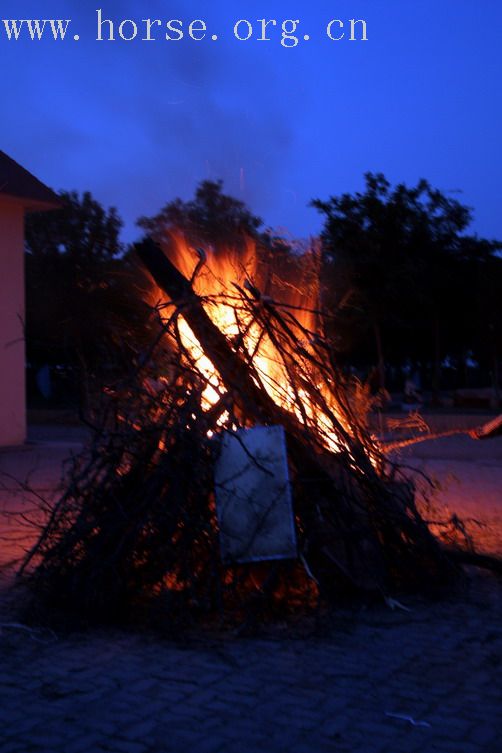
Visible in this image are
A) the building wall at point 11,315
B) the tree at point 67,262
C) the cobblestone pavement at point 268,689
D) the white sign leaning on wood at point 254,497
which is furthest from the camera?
the tree at point 67,262

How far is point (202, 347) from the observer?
6406mm

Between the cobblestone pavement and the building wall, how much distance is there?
1200cm

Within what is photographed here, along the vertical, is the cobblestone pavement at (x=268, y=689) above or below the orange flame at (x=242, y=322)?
below

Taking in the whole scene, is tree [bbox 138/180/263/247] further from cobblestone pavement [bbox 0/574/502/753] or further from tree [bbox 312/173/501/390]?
tree [bbox 312/173/501/390]

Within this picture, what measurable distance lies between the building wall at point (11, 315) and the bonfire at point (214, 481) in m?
10.6

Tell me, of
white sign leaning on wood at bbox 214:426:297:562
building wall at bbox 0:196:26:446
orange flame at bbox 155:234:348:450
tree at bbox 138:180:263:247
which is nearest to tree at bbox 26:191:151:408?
building wall at bbox 0:196:26:446

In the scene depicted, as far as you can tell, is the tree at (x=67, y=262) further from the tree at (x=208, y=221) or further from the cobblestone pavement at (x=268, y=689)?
the cobblestone pavement at (x=268, y=689)

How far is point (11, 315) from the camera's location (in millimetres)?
17203

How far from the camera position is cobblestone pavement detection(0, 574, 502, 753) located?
413 centimetres

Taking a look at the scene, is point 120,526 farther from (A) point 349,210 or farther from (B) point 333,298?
(A) point 349,210

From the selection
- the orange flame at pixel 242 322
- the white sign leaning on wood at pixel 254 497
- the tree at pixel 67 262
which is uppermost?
the tree at pixel 67 262

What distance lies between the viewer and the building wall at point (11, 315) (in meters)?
17.0

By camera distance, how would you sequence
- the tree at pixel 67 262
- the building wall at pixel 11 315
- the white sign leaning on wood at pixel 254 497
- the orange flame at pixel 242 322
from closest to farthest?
the white sign leaning on wood at pixel 254 497, the orange flame at pixel 242 322, the building wall at pixel 11 315, the tree at pixel 67 262

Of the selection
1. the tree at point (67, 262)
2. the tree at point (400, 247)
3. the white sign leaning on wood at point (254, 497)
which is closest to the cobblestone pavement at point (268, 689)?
the white sign leaning on wood at point (254, 497)
